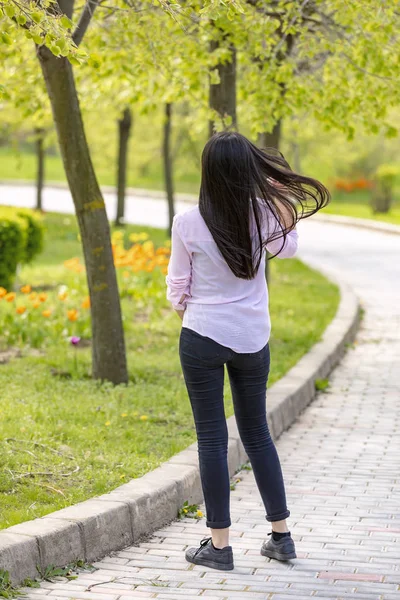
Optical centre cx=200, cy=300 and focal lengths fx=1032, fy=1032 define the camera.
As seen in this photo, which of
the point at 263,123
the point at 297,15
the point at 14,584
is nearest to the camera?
the point at 14,584

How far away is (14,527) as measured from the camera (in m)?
4.40

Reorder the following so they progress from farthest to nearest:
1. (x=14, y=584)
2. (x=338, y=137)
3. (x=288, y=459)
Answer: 1. (x=338, y=137)
2. (x=288, y=459)
3. (x=14, y=584)

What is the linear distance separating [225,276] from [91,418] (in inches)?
108

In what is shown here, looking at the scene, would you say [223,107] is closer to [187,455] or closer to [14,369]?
[14,369]

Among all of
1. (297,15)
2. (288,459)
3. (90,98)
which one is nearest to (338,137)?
(90,98)

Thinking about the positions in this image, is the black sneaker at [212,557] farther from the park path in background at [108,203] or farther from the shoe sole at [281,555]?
the park path in background at [108,203]

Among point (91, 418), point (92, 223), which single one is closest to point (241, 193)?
point (91, 418)

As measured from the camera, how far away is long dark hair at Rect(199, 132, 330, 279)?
4230mm

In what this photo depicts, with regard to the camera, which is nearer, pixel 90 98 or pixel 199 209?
pixel 199 209

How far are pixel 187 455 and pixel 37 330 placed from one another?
400 centimetres

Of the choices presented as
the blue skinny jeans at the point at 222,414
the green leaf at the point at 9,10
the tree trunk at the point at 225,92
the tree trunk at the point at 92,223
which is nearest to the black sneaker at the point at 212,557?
the blue skinny jeans at the point at 222,414

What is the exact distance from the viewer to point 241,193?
426 centimetres

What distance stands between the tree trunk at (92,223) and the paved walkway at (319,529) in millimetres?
1539

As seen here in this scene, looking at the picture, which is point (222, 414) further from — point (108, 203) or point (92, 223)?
point (108, 203)
